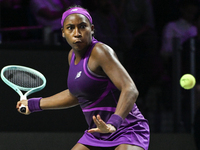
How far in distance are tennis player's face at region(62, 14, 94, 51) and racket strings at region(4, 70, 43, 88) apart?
0.87 metres

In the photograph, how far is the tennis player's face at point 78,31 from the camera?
2.66m

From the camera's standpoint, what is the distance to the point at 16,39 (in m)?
4.62

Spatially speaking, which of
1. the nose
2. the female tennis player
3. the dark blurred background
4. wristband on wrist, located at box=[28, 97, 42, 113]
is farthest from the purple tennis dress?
the dark blurred background

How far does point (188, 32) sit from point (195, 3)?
56cm

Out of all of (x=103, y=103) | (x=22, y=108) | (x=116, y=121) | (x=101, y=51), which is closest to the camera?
(x=116, y=121)

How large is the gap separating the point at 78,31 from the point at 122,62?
5.49ft

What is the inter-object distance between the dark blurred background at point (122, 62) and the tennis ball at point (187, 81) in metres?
0.07

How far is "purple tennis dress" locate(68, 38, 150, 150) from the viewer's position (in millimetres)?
2666

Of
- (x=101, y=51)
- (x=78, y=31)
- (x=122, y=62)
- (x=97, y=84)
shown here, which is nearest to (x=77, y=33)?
→ (x=78, y=31)

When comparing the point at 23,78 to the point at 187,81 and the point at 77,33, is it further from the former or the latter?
the point at 187,81

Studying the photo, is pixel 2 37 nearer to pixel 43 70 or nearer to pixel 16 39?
→ pixel 16 39

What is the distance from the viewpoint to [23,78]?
3.45 meters

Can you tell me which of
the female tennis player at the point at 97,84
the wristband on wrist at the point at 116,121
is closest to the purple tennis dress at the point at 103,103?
the female tennis player at the point at 97,84

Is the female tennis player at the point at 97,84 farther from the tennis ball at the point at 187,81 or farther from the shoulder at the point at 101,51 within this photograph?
the tennis ball at the point at 187,81
